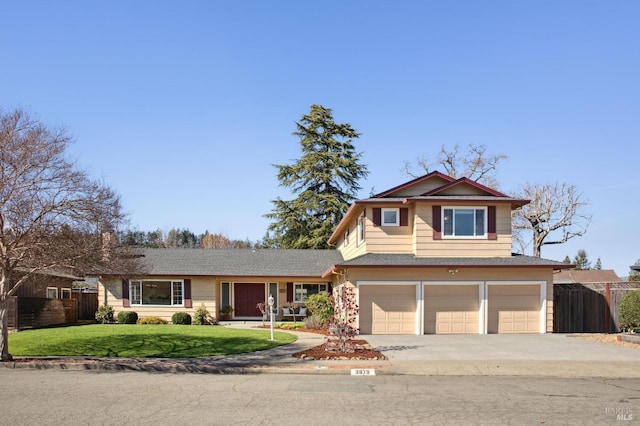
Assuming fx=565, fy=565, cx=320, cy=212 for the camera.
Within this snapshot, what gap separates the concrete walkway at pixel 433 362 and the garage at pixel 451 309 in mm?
3598

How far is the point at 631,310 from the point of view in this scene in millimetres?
20859

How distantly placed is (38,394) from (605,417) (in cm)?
1000

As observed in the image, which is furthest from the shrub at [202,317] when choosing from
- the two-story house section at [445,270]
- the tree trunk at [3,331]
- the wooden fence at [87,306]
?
the tree trunk at [3,331]

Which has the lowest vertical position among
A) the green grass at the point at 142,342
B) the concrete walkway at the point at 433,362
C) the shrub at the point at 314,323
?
the shrub at the point at 314,323

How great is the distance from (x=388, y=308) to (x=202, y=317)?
35.7 feet

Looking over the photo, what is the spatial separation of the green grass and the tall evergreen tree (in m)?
23.4

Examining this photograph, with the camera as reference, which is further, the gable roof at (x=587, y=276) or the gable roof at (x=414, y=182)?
the gable roof at (x=587, y=276)

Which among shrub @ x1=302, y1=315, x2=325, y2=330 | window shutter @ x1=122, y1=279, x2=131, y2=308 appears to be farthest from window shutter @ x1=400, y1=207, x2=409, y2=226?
window shutter @ x1=122, y1=279, x2=131, y2=308

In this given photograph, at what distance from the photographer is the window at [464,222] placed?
2367 cm

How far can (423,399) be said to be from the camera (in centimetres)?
1038

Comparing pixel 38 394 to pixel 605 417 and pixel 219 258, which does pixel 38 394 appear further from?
pixel 219 258

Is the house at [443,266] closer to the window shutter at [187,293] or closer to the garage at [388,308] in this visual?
the garage at [388,308]

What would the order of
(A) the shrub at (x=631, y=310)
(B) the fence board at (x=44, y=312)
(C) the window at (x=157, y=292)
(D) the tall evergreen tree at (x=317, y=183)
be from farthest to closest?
(D) the tall evergreen tree at (x=317, y=183) < (C) the window at (x=157, y=292) < (B) the fence board at (x=44, y=312) < (A) the shrub at (x=631, y=310)

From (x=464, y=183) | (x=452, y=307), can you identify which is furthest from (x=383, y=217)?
(x=452, y=307)
